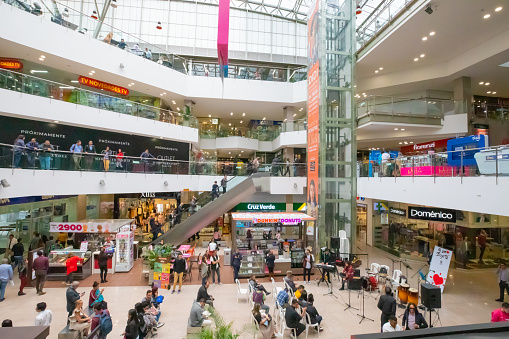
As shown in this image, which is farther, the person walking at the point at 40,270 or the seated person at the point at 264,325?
→ the person walking at the point at 40,270

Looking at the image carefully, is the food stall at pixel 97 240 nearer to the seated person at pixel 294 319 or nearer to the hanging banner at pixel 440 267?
the seated person at pixel 294 319

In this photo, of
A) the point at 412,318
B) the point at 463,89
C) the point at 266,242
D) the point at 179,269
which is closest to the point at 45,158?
the point at 179,269

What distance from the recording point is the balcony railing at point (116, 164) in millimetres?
11578

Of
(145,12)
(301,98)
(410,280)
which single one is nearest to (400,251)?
(410,280)

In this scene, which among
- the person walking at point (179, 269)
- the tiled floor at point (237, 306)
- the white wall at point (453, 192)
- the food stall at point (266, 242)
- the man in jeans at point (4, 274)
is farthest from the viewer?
A: the food stall at point (266, 242)

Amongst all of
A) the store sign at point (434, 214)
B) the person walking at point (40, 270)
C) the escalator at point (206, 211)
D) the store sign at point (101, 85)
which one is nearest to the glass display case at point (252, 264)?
the escalator at point (206, 211)

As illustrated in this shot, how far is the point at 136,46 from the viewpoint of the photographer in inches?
764

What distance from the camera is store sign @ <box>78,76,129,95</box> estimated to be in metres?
18.1

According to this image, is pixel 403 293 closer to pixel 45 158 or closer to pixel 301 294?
pixel 301 294

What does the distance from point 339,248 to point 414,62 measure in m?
11.1

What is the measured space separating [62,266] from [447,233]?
722 inches

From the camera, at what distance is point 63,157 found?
45.1 feet

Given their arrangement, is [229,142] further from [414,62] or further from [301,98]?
[414,62]

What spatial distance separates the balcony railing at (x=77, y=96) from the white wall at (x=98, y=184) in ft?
13.2
